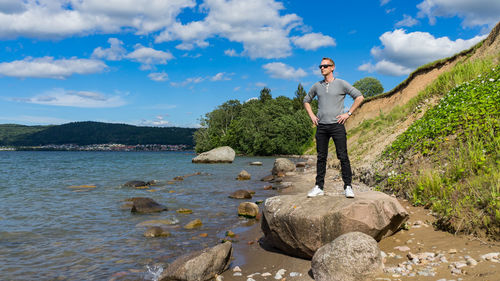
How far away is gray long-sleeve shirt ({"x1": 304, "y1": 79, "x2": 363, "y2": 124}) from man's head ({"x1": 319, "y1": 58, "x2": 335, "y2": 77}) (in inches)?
9.1

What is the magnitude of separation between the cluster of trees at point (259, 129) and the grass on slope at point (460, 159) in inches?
2175

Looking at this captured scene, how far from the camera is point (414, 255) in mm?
5332

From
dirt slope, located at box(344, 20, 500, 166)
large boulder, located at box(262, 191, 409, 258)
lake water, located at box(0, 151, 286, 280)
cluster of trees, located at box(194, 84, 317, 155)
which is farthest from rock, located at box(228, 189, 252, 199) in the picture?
cluster of trees, located at box(194, 84, 317, 155)

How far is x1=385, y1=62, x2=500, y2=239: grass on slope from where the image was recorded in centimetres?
582

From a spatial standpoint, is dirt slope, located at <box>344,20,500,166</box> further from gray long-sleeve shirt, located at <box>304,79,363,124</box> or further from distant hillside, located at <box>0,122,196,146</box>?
distant hillside, located at <box>0,122,196,146</box>

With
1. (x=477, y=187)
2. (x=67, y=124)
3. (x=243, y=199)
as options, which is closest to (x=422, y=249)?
(x=477, y=187)

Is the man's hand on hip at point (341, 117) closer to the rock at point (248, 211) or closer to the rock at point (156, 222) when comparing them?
the rock at point (248, 211)

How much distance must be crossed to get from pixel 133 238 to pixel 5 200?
12.3 metres

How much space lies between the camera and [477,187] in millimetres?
6191

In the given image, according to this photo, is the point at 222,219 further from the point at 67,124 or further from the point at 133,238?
the point at 67,124

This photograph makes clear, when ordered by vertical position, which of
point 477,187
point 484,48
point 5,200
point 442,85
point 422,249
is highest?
point 484,48

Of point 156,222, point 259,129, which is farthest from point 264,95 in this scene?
point 156,222

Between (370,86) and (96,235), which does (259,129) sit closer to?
(370,86)

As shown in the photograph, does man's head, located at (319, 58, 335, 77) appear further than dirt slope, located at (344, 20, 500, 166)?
No
